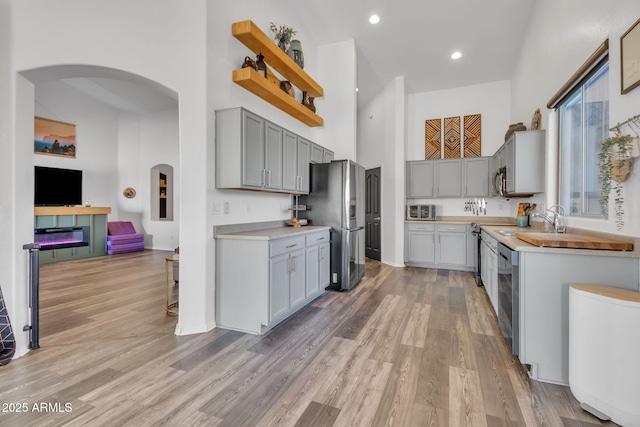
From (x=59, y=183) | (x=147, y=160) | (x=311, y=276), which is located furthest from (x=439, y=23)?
(x=59, y=183)

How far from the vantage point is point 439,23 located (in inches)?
173

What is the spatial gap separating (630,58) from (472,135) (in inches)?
176

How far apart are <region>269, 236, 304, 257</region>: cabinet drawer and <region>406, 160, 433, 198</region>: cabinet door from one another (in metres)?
3.75

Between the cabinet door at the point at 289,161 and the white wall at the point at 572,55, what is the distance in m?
2.91

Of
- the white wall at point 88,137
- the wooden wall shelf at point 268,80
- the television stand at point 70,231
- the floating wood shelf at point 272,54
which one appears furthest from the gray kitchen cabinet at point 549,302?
the white wall at point 88,137

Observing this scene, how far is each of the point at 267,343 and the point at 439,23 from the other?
4.86m

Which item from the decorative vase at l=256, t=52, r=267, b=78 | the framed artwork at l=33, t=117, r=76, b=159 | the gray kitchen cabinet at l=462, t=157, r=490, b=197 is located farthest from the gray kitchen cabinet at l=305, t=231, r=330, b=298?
the framed artwork at l=33, t=117, r=76, b=159

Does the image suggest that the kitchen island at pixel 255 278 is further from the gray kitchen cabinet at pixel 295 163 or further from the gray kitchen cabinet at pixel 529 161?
the gray kitchen cabinet at pixel 529 161

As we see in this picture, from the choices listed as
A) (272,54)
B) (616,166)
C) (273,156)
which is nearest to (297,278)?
(273,156)

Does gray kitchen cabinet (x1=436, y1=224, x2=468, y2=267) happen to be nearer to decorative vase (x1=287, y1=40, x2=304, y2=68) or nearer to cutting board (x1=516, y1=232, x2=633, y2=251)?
cutting board (x1=516, y1=232, x2=633, y2=251)

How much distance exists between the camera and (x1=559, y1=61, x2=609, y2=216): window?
246cm

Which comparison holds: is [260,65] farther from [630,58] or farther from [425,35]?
[630,58]

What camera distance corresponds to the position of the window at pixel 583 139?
246cm

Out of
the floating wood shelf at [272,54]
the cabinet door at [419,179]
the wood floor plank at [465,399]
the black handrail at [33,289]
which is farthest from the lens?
the cabinet door at [419,179]
